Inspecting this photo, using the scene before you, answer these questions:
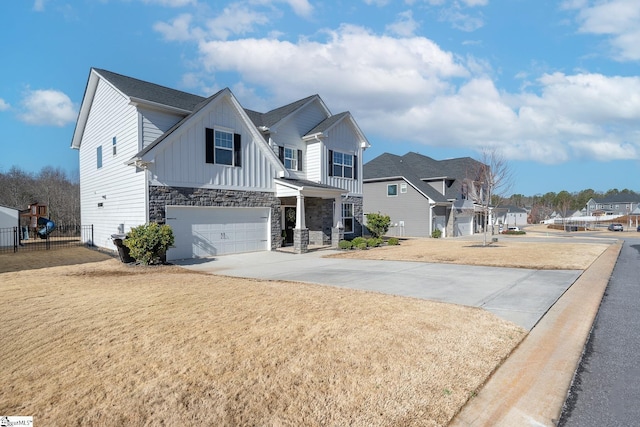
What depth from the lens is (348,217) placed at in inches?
840

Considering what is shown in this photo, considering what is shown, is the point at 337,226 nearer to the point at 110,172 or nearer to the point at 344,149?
the point at 344,149

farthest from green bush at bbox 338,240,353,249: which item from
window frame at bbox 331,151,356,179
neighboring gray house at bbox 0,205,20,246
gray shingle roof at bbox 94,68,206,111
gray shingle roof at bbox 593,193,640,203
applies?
gray shingle roof at bbox 593,193,640,203

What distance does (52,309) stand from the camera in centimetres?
600

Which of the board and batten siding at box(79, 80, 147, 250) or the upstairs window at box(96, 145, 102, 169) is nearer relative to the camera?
the board and batten siding at box(79, 80, 147, 250)

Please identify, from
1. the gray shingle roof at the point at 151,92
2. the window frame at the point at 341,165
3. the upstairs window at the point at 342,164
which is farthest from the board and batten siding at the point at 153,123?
the window frame at the point at 341,165

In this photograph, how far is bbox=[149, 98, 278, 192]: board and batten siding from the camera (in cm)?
1334

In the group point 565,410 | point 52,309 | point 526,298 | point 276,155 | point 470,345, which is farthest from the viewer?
point 276,155

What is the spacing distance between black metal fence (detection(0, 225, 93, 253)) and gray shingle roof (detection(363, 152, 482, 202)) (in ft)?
77.0

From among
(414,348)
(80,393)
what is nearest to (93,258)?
(80,393)

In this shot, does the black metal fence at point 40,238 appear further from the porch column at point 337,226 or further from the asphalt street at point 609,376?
the asphalt street at point 609,376

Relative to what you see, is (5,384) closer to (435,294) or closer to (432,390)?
(432,390)

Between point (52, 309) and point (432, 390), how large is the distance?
20.7ft

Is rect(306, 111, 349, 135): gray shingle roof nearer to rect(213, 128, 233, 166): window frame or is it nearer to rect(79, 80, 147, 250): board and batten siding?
rect(213, 128, 233, 166): window frame

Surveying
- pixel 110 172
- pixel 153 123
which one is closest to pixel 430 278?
pixel 153 123
